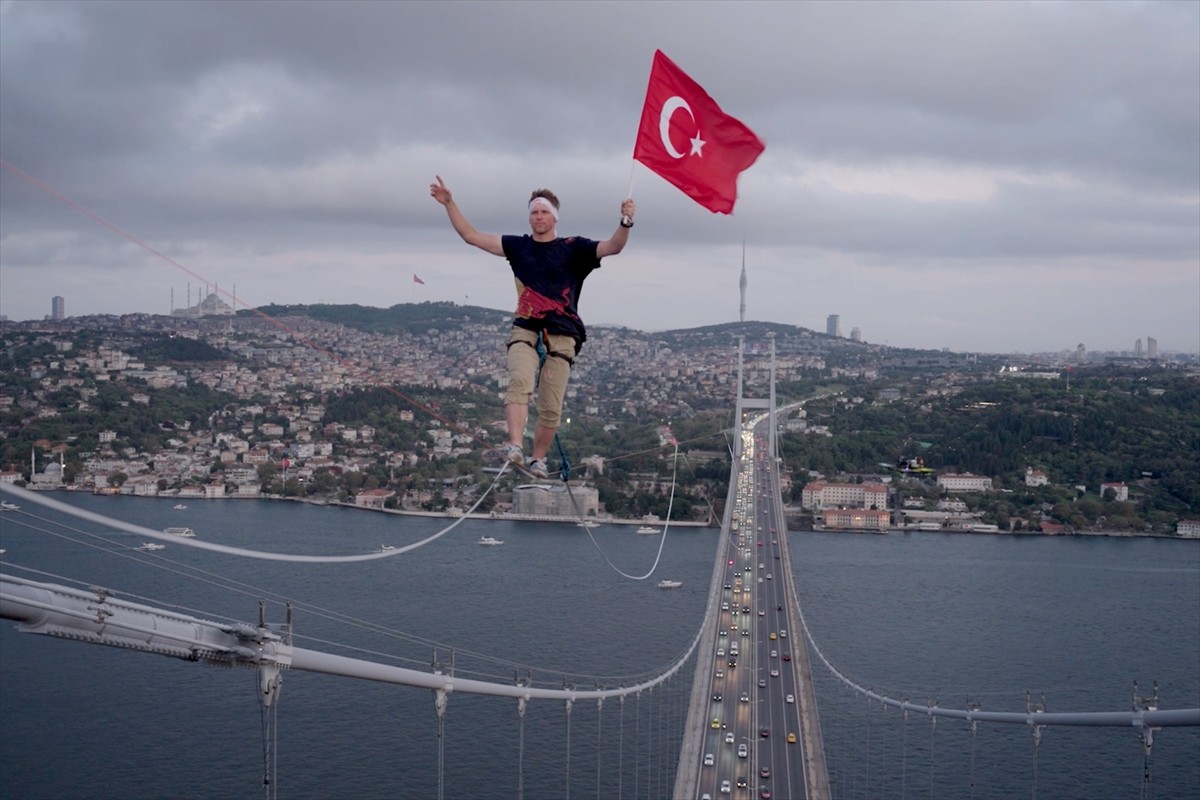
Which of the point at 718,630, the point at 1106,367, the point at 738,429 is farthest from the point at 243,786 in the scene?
the point at 1106,367

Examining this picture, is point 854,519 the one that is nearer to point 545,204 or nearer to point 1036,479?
point 1036,479


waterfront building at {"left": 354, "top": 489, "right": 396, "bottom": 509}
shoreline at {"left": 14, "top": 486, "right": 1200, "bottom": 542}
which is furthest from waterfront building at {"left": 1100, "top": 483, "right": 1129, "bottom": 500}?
waterfront building at {"left": 354, "top": 489, "right": 396, "bottom": 509}

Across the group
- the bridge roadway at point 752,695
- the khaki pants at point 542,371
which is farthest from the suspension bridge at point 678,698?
the khaki pants at point 542,371

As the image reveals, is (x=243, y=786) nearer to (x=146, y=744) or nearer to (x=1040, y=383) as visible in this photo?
(x=146, y=744)

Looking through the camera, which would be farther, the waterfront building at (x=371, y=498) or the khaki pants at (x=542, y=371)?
the waterfront building at (x=371, y=498)

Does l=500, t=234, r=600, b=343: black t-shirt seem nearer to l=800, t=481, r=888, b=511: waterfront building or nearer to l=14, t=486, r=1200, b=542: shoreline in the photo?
l=14, t=486, r=1200, b=542: shoreline

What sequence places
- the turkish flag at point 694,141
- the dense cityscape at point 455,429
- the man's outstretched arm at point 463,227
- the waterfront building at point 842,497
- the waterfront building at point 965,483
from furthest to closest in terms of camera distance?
1. the waterfront building at point 965,483
2. the waterfront building at point 842,497
3. the dense cityscape at point 455,429
4. the turkish flag at point 694,141
5. the man's outstretched arm at point 463,227

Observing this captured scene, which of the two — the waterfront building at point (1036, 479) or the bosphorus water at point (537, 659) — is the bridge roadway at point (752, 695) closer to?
the bosphorus water at point (537, 659)

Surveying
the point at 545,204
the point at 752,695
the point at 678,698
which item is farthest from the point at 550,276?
the point at 678,698
